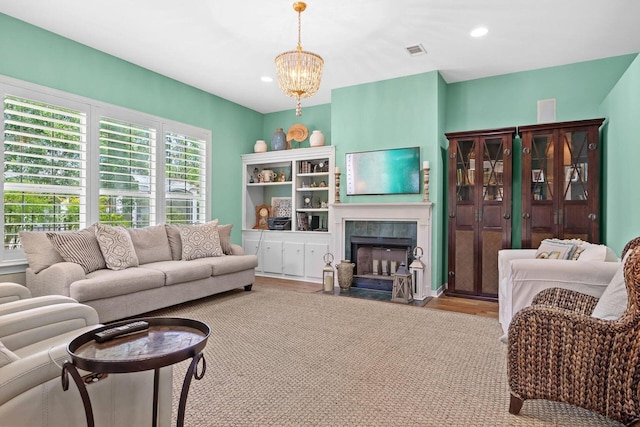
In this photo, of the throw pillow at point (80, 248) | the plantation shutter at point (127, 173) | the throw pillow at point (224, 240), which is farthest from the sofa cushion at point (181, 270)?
the plantation shutter at point (127, 173)

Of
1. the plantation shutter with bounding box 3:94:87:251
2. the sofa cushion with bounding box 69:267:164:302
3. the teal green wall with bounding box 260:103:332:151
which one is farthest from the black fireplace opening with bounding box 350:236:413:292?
the plantation shutter with bounding box 3:94:87:251

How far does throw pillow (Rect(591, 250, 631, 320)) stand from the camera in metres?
1.77

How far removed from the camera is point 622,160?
3494mm

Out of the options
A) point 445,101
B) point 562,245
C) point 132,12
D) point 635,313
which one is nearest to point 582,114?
point 445,101

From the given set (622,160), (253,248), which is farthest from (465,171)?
(253,248)

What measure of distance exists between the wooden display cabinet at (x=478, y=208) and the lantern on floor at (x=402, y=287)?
2.20ft

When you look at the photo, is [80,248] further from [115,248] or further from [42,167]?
[42,167]

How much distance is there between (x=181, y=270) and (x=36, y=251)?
1.27 m

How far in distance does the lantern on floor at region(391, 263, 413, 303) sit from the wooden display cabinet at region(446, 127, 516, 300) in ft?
2.20

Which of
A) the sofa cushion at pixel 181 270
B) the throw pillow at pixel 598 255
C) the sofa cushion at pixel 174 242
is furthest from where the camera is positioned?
the sofa cushion at pixel 174 242

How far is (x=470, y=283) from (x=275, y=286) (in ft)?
8.63

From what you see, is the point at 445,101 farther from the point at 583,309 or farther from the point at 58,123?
the point at 58,123

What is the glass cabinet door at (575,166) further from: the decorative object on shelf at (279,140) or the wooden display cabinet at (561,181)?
the decorative object on shelf at (279,140)

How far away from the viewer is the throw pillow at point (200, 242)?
4.40 m
